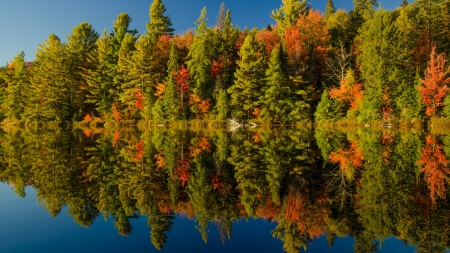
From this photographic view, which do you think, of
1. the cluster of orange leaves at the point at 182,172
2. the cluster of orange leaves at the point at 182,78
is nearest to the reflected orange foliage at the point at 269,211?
the cluster of orange leaves at the point at 182,172

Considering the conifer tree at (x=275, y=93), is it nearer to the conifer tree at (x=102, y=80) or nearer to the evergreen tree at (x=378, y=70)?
the evergreen tree at (x=378, y=70)

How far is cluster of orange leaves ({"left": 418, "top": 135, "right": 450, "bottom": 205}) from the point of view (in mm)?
7730

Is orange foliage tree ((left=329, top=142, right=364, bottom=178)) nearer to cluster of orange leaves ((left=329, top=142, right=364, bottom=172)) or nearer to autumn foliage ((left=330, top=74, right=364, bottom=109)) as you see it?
cluster of orange leaves ((left=329, top=142, right=364, bottom=172))

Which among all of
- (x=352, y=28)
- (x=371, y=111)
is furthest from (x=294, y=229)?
(x=352, y=28)

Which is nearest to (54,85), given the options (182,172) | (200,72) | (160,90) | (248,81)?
(160,90)

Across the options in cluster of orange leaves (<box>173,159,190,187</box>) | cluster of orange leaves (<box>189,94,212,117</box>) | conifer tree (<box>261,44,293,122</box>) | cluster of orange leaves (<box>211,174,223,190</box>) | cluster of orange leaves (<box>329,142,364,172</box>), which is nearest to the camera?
cluster of orange leaves (<box>211,174,223,190</box>)

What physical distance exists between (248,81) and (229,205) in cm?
3099

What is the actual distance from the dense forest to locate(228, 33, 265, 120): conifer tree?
117mm

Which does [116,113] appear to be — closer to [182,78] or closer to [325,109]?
[182,78]

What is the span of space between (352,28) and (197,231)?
157 feet

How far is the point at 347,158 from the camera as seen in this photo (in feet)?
40.6

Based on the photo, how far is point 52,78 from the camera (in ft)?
150

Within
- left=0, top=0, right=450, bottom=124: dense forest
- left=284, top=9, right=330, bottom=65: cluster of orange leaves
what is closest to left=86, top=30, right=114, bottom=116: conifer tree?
left=0, top=0, right=450, bottom=124: dense forest

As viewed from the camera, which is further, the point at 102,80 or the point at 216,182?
the point at 102,80
